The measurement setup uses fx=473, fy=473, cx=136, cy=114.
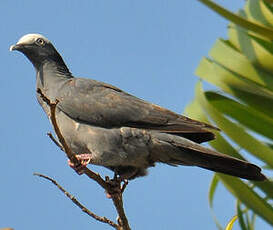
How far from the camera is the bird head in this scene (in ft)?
11.3

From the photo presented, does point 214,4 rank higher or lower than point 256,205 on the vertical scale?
higher

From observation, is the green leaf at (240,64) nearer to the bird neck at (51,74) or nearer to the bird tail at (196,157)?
the bird tail at (196,157)

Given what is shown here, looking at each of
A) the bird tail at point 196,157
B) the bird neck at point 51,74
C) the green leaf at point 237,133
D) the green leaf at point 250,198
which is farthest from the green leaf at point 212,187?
the bird neck at point 51,74

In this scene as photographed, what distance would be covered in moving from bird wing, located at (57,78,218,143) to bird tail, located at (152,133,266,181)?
0.22 feet

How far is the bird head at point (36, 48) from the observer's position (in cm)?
346

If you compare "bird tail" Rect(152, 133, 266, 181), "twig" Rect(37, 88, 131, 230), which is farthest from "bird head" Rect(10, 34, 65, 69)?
"twig" Rect(37, 88, 131, 230)

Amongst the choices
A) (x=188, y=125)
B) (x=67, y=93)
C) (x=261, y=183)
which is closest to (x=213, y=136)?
(x=188, y=125)

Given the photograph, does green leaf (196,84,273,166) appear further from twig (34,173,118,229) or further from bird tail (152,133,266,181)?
twig (34,173,118,229)

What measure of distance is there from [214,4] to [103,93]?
4.15 feet

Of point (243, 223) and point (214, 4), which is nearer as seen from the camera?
point (214, 4)

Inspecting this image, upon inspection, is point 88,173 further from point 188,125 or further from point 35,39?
point 35,39

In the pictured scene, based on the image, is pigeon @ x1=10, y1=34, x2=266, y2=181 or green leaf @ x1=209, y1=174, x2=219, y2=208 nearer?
green leaf @ x1=209, y1=174, x2=219, y2=208

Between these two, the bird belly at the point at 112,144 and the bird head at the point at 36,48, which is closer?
the bird belly at the point at 112,144

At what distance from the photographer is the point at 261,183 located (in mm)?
2477
